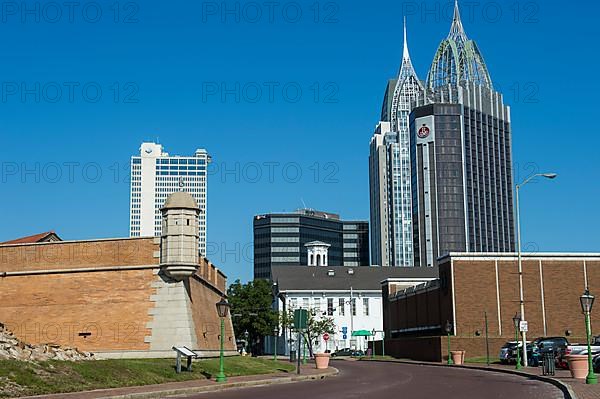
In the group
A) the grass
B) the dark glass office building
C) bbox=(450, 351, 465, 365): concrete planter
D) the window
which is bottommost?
bbox=(450, 351, 465, 365): concrete planter

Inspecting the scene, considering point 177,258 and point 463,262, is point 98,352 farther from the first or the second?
point 463,262

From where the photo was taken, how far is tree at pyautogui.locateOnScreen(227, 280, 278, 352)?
10338 centimetres

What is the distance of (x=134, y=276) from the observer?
4106 centimetres

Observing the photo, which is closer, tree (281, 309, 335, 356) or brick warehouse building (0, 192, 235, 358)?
brick warehouse building (0, 192, 235, 358)

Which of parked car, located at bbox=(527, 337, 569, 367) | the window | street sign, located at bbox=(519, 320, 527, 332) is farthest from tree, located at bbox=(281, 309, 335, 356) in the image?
street sign, located at bbox=(519, 320, 527, 332)

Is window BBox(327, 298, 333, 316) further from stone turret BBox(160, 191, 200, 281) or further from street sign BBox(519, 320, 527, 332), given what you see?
stone turret BBox(160, 191, 200, 281)

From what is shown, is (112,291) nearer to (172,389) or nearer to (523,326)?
(172,389)

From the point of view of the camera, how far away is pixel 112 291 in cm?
4109

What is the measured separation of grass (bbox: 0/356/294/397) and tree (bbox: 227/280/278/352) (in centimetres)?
6962

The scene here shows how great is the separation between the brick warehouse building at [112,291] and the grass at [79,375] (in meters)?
6.00

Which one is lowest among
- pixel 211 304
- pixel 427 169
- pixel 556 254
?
pixel 211 304

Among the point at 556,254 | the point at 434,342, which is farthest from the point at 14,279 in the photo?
the point at 556,254

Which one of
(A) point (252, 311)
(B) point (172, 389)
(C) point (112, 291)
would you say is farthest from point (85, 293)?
(A) point (252, 311)

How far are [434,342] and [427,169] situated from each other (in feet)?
443
